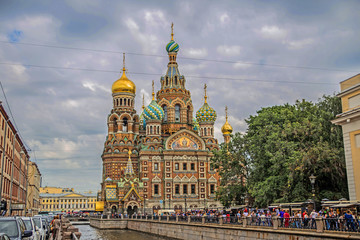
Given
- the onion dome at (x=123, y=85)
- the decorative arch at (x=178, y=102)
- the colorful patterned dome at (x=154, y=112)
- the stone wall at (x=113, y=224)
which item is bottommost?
the stone wall at (x=113, y=224)

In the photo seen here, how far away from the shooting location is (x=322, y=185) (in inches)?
1302

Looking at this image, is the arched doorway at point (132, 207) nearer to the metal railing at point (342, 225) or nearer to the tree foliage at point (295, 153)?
the tree foliage at point (295, 153)

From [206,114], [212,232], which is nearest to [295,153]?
[212,232]

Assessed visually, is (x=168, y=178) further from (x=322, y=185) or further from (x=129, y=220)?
(x=322, y=185)

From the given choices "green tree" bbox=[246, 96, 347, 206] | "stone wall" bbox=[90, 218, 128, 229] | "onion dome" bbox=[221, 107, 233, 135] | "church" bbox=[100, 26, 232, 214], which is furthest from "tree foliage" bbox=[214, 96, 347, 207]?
"onion dome" bbox=[221, 107, 233, 135]

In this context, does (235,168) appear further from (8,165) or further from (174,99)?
(174,99)

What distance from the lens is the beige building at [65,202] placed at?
137 meters

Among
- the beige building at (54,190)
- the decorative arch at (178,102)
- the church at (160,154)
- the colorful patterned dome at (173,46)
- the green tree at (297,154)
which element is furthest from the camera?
the beige building at (54,190)

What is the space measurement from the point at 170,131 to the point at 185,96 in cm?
826

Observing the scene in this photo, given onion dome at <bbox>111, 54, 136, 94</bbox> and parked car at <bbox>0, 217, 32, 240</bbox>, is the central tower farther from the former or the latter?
parked car at <bbox>0, 217, 32, 240</bbox>

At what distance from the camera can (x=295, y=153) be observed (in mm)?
31266

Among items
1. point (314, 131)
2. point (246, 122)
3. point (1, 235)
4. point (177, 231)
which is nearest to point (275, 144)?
point (314, 131)

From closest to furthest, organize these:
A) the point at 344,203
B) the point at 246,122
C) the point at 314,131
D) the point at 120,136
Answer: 1. the point at 344,203
2. the point at 314,131
3. the point at 246,122
4. the point at 120,136

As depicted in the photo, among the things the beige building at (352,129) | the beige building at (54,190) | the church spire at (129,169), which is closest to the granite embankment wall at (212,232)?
the beige building at (352,129)
